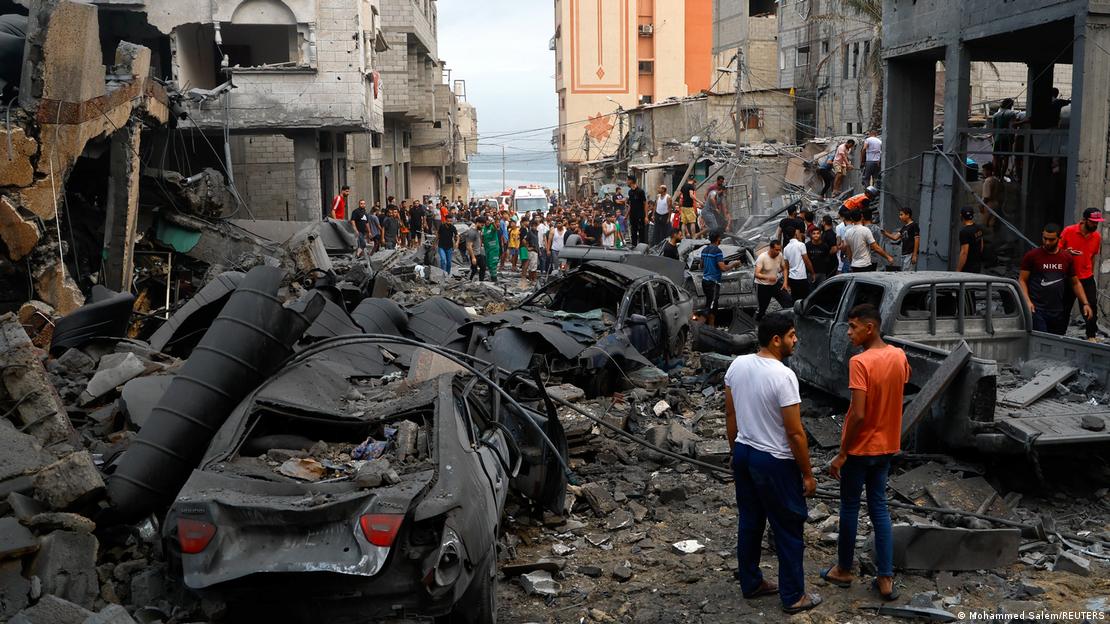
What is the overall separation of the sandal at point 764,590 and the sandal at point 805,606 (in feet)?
0.71

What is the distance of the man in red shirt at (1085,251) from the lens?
402 inches

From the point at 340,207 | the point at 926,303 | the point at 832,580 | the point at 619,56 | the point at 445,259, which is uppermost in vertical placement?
the point at 619,56

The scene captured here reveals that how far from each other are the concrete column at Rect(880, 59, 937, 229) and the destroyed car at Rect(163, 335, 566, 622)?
1415cm

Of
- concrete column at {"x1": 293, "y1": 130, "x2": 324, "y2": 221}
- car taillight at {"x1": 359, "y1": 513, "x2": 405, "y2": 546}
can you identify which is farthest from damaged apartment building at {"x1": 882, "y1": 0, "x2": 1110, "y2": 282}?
concrete column at {"x1": 293, "y1": 130, "x2": 324, "y2": 221}

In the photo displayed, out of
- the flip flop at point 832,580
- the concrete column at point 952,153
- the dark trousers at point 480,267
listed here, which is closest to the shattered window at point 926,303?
the flip flop at point 832,580

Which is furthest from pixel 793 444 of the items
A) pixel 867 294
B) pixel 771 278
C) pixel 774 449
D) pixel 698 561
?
pixel 771 278

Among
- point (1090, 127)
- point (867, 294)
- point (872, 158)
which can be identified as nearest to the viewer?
point (867, 294)

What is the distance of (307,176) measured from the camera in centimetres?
2705

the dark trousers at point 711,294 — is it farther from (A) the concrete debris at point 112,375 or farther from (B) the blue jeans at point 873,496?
(B) the blue jeans at point 873,496

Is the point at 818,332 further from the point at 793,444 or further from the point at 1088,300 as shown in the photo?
the point at 793,444

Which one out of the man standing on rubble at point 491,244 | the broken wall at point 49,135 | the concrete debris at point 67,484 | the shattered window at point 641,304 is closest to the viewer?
the concrete debris at point 67,484

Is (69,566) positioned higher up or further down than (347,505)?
further down

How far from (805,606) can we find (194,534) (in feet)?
11.1

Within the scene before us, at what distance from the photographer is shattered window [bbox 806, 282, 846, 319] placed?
10.2 meters
